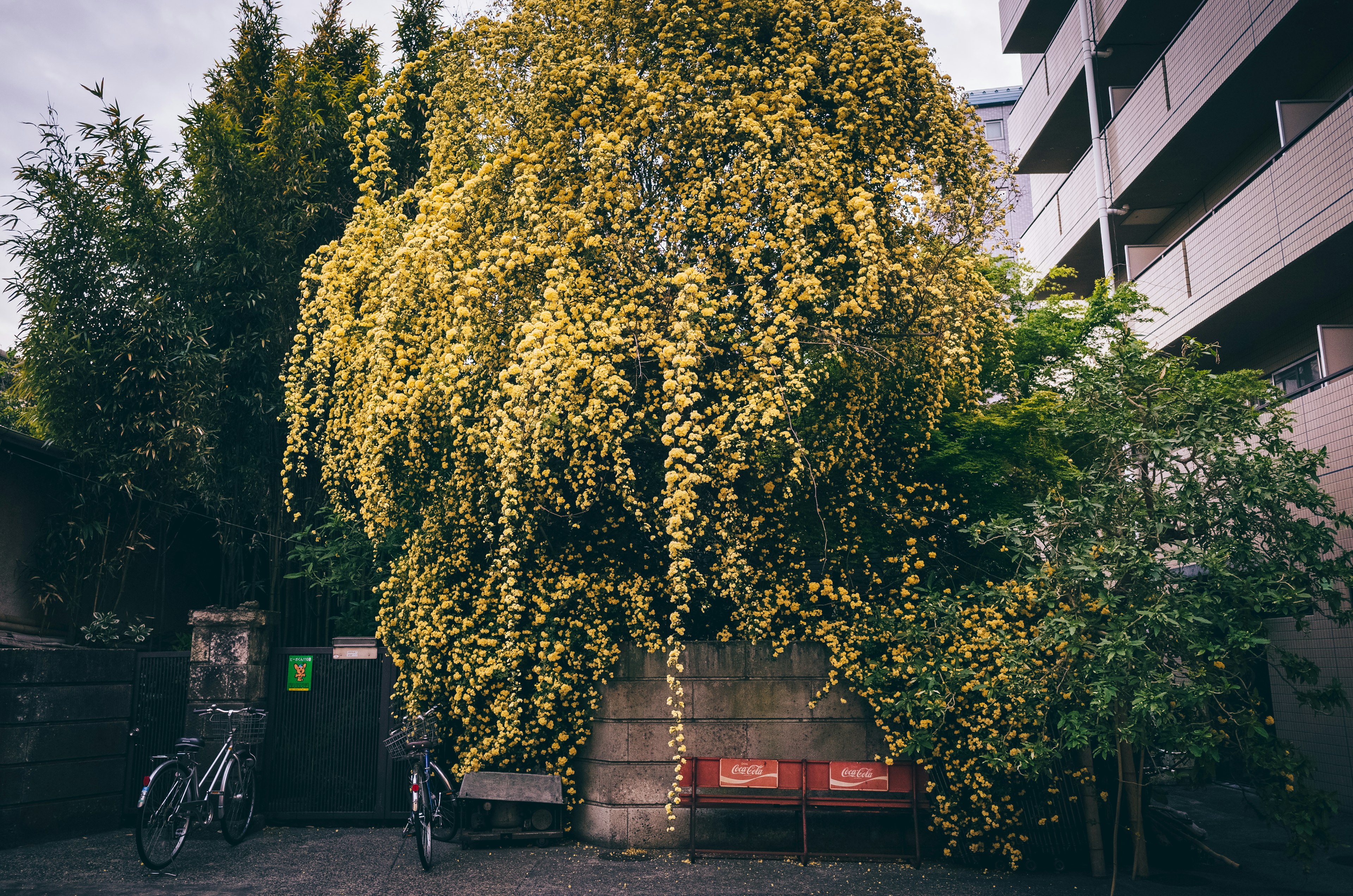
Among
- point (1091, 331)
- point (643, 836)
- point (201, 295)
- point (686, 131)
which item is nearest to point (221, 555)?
point (201, 295)

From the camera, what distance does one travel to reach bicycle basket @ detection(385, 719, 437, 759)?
296 inches

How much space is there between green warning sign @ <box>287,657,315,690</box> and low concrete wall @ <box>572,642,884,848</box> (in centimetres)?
327

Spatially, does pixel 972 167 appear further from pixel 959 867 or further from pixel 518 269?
pixel 959 867

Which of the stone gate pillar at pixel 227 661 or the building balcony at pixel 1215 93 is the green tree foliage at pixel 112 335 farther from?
the building balcony at pixel 1215 93

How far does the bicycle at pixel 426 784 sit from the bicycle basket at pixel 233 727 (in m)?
1.42

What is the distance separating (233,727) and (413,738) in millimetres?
2092

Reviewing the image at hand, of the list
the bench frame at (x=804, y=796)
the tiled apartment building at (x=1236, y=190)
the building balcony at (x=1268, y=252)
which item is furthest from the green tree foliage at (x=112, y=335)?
the building balcony at (x=1268, y=252)

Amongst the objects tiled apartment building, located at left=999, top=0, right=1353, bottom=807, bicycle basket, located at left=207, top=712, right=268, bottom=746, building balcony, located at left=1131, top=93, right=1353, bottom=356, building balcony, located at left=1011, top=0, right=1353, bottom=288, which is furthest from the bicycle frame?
building balcony, located at left=1011, top=0, right=1353, bottom=288

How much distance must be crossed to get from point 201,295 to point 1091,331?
11.9 m

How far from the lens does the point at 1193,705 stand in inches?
240

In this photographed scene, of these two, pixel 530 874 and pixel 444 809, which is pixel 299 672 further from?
pixel 530 874

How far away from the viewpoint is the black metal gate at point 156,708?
8.62 meters

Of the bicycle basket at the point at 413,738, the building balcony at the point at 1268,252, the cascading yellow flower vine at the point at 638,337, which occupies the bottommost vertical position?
the bicycle basket at the point at 413,738

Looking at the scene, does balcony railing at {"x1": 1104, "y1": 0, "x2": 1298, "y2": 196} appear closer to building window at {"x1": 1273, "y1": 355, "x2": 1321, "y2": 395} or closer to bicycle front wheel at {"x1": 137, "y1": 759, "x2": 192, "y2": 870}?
building window at {"x1": 1273, "y1": 355, "x2": 1321, "y2": 395}
